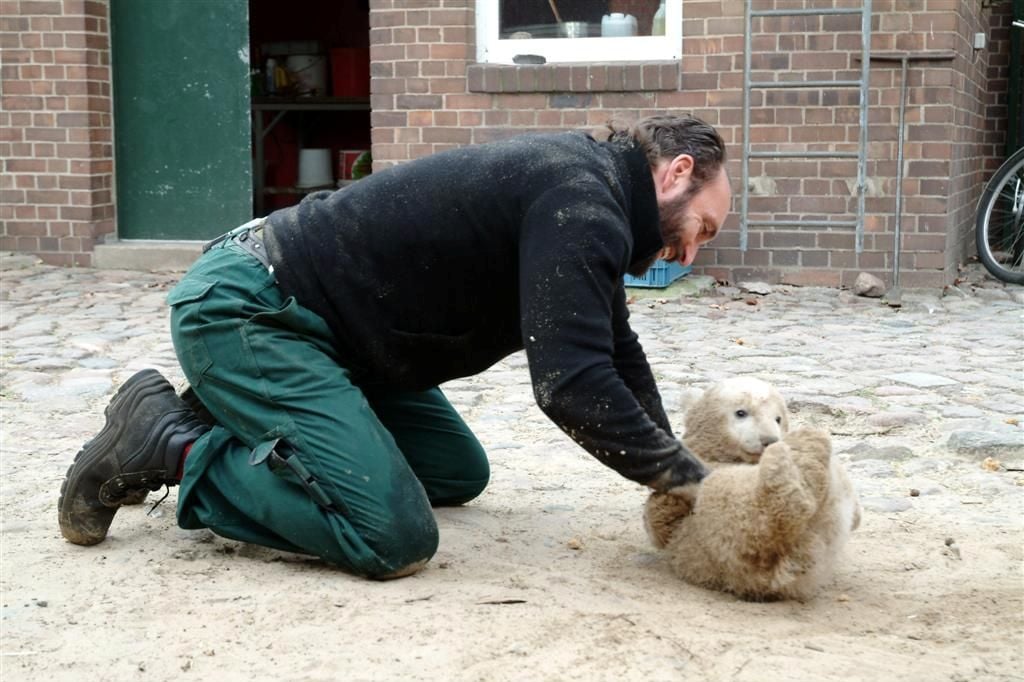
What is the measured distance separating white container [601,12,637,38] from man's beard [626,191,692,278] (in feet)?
18.4

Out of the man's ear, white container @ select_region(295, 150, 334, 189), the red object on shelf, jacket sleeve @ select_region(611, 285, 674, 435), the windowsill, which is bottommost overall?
jacket sleeve @ select_region(611, 285, 674, 435)

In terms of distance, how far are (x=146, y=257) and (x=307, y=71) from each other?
412cm

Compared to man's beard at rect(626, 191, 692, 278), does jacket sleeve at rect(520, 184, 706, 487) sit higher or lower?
lower

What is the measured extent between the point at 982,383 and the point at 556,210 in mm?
3346

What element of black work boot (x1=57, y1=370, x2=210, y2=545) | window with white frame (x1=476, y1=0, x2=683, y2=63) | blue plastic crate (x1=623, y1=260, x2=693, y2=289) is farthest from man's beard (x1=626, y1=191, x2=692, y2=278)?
window with white frame (x1=476, y1=0, x2=683, y2=63)

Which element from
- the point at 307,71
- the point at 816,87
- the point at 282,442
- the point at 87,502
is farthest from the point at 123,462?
the point at 307,71

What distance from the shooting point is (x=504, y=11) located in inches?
345

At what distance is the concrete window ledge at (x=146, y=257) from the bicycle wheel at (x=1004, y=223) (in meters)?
5.73

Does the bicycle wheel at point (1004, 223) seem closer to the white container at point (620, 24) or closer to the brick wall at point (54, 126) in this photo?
A: the white container at point (620, 24)

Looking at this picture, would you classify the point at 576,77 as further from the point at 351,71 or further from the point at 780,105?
the point at 351,71

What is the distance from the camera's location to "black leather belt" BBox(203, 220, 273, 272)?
140 inches

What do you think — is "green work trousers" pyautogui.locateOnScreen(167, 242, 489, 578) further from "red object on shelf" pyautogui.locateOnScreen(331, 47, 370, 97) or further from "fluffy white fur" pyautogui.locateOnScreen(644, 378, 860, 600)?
"red object on shelf" pyautogui.locateOnScreen(331, 47, 370, 97)

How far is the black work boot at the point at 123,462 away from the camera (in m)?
3.55

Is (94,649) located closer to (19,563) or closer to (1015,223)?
(19,563)
